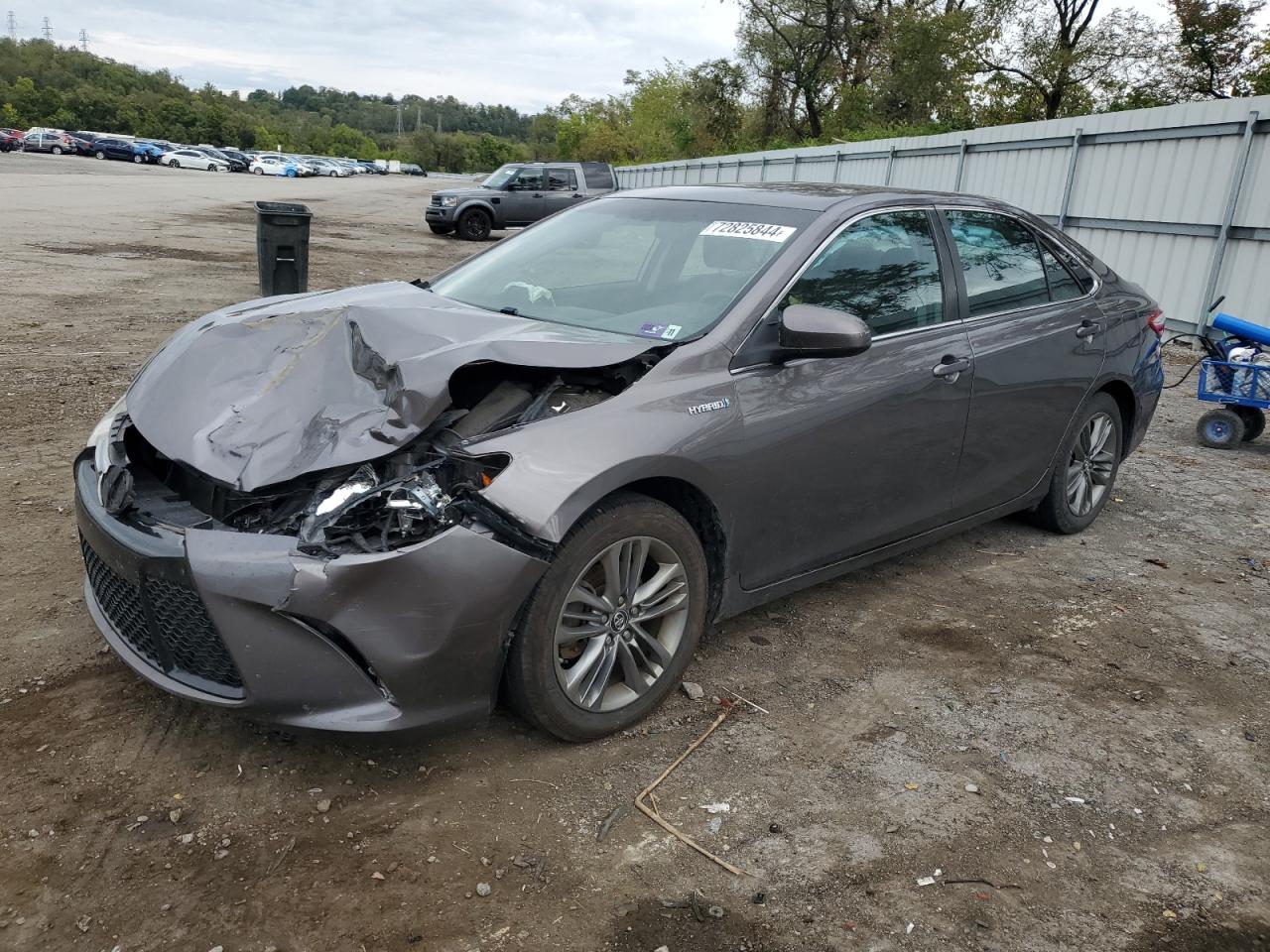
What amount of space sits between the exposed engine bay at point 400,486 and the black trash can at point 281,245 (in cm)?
801

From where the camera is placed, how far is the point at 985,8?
Result: 1401 inches

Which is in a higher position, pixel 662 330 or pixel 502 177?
pixel 502 177

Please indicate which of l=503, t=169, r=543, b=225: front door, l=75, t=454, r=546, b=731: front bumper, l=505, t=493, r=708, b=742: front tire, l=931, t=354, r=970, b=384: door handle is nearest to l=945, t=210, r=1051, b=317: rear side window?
l=931, t=354, r=970, b=384: door handle

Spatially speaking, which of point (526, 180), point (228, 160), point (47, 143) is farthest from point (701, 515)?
point (228, 160)

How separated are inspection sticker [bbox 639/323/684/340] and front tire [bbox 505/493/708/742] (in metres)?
0.65

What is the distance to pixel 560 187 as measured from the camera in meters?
23.4

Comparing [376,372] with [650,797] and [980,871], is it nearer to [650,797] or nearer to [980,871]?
[650,797]

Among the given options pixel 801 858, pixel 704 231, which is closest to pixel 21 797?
pixel 801 858

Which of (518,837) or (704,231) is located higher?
(704,231)

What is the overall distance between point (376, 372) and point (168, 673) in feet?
3.47

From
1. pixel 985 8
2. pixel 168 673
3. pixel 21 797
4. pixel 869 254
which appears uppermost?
pixel 985 8

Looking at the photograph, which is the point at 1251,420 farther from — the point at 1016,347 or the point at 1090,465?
the point at 1016,347

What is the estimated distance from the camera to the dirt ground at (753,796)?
2.39 metres

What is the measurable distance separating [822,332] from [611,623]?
120 cm
